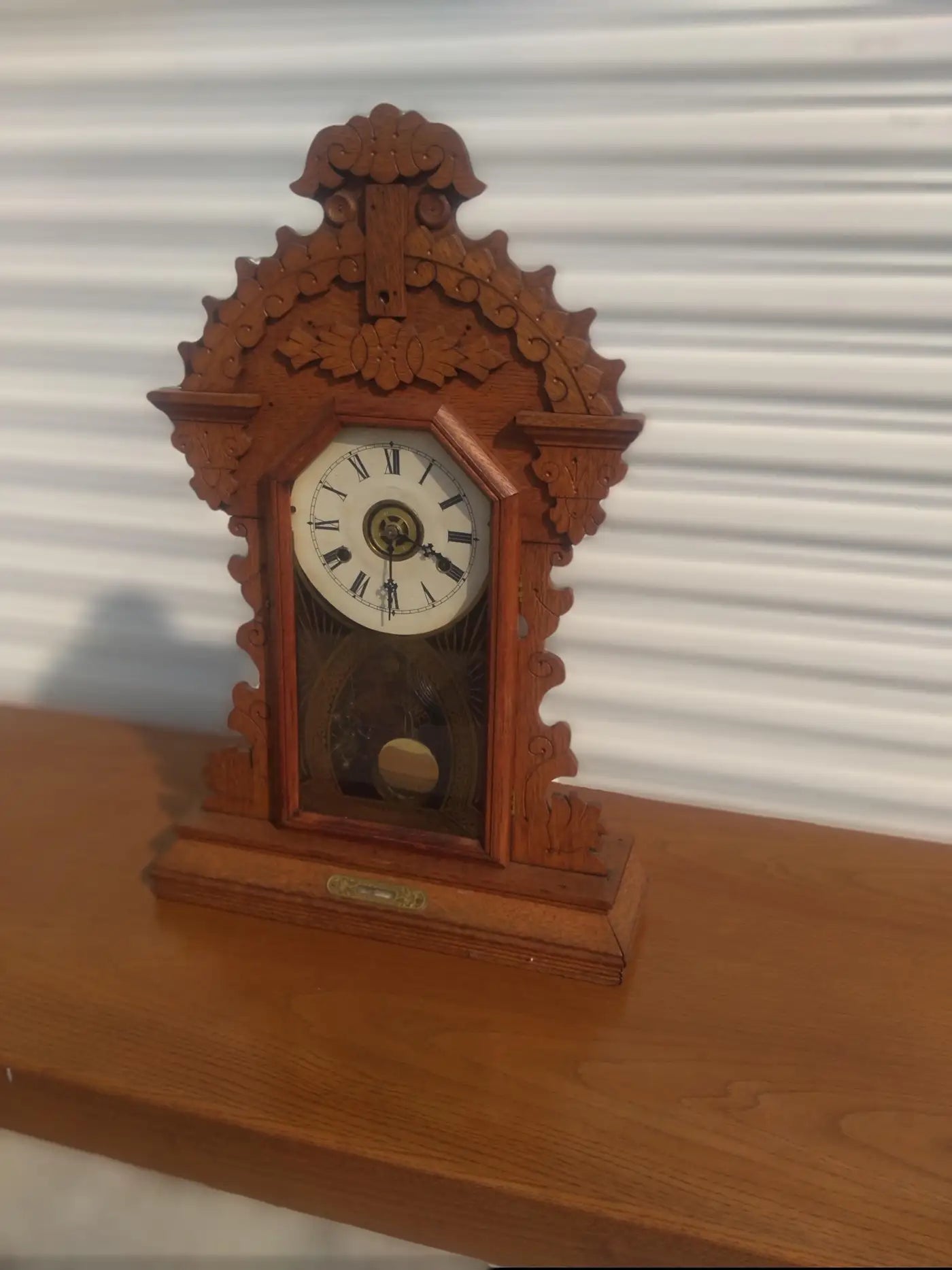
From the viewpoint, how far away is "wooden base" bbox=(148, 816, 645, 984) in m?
0.88

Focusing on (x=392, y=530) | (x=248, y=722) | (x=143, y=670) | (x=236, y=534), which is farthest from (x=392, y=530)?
(x=143, y=670)

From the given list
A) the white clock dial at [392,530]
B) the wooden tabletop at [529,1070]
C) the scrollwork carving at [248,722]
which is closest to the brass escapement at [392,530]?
the white clock dial at [392,530]

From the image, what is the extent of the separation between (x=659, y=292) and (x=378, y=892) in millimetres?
702

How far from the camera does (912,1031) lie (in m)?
0.85

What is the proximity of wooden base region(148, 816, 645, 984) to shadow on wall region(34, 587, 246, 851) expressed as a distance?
42 cm

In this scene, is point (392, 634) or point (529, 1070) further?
point (392, 634)

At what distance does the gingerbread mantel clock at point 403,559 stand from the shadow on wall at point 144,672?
18.2 inches

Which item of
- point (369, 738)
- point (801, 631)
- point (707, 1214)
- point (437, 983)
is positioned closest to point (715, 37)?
point (801, 631)

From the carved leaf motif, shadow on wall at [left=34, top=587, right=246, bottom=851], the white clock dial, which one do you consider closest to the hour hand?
the white clock dial

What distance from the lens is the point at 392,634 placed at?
2.93 feet

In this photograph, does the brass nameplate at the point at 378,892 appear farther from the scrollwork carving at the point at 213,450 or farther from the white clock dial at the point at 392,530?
the scrollwork carving at the point at 213,450

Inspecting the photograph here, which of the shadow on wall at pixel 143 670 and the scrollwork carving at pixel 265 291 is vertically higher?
the scrollwork carving at pixel 265 291

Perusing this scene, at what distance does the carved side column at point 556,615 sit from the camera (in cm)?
80

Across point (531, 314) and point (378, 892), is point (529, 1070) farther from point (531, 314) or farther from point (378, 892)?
point (531, 314)
